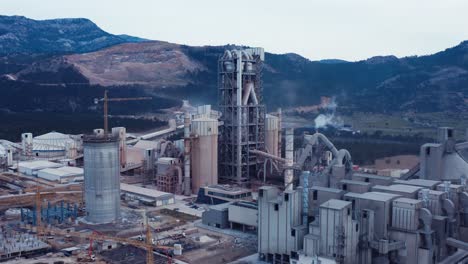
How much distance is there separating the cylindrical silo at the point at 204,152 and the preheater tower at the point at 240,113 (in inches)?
85.9

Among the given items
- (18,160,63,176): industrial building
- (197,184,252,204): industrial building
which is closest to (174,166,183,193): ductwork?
(197,184,252,204): industrial building

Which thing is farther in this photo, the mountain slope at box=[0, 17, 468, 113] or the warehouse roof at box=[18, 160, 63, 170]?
the mountain slope at box=[0, 17, 468, 113]

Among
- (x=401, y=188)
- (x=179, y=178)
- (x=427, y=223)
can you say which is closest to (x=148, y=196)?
(x=179, y=178)

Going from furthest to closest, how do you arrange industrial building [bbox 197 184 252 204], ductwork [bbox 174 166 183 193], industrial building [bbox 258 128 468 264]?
1. ductwork [bbox 174 166 183 193]
2. industrial building [bbox 197 184 252 204]
3. industrial building [bbox 258 128 468 264]

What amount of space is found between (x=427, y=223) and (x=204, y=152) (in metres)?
23.7

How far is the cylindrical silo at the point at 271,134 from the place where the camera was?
50.8 meters

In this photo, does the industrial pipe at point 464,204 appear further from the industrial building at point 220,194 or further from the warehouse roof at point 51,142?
the warehouse roof at point 51,142

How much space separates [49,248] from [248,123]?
2249 centimetres

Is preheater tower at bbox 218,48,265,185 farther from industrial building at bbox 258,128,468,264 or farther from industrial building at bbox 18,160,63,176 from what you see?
industrial building at bbox 18,160,63,176

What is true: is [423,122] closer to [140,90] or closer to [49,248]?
[140,90]

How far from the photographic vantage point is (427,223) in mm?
26141

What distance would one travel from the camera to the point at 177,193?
4728 cm

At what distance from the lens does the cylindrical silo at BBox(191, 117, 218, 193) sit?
45969mm

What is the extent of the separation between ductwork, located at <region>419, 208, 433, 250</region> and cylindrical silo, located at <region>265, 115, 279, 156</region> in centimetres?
2538
